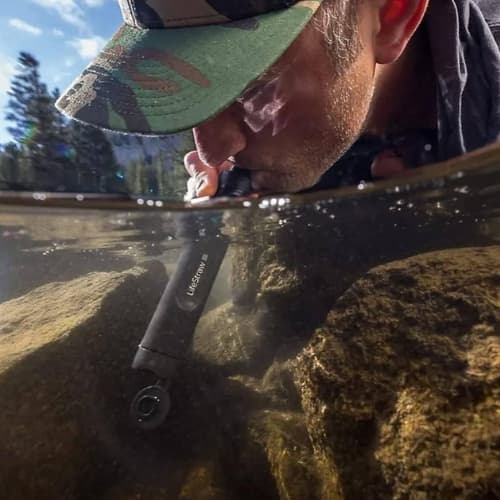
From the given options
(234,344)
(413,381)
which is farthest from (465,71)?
(234,344)

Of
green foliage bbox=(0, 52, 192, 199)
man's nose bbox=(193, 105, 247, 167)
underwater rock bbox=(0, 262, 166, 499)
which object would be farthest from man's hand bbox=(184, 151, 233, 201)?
underwater rock bbox=(0, 262, 166, 499)

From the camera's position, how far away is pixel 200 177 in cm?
341

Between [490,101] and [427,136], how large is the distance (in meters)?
0.60

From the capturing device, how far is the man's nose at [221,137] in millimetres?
2084

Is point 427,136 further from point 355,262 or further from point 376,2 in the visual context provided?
point 355,262

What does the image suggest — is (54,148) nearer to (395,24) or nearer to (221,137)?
(221,137)

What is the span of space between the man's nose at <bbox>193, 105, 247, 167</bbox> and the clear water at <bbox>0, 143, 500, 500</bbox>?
1589mm

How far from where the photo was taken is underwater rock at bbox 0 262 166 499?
4172mm

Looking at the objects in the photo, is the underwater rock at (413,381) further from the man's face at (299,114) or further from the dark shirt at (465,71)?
the man's face at (299,114)

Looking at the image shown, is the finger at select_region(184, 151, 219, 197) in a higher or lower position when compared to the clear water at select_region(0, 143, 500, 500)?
higher

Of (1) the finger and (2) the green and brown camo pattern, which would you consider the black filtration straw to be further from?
(2) the green and brown camo pattern

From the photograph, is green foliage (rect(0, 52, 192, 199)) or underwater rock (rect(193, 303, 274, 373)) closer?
green foliage (rect(0, 52, 192, 199))

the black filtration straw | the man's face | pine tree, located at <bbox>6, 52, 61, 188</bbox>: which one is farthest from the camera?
the black filtration straw

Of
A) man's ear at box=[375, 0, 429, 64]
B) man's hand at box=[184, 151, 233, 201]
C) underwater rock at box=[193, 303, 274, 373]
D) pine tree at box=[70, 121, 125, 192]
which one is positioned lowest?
underwater rock at box=[193, 303, 274, 373]
